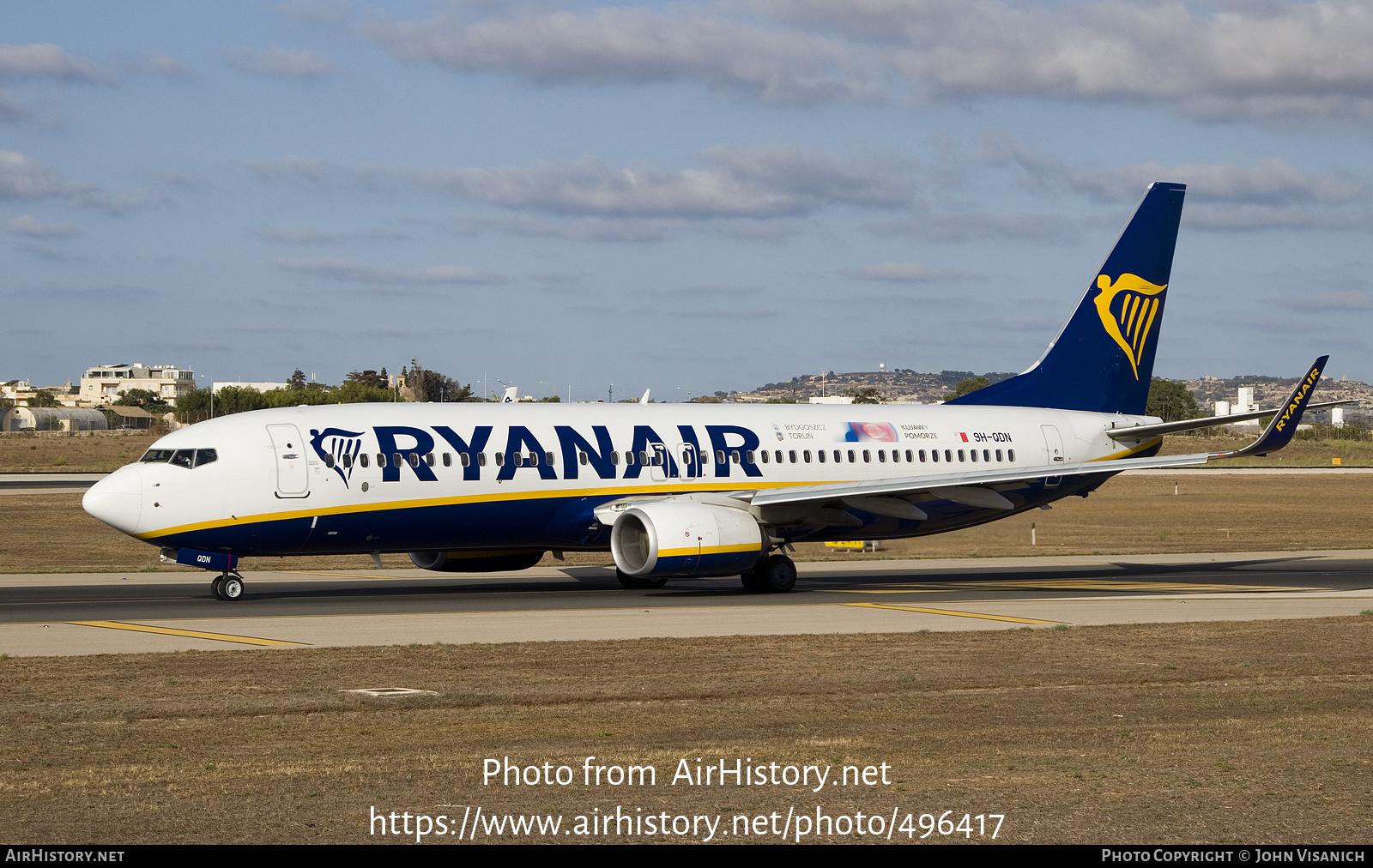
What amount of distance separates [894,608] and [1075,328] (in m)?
14.7

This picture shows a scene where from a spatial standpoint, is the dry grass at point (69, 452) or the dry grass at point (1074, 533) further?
the dry grass at point (69, 452)

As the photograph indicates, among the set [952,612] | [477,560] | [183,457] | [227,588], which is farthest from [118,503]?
[952,612]

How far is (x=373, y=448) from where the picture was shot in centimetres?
2839

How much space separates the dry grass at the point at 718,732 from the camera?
1043cm

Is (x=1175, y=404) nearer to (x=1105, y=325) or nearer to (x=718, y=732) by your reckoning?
(x=1105, y=325)

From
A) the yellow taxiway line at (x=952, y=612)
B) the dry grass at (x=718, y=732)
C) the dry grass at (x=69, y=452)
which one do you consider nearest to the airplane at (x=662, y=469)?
the yellow taxiway line at (x=952, y=612)

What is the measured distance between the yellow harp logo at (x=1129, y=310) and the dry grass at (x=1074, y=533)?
5414 millimetres

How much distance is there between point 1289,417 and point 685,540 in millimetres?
13241

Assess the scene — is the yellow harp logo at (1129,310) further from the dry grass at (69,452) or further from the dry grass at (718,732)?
the dry grass at (69,452)

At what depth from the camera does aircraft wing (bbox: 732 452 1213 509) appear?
3070 centimetres

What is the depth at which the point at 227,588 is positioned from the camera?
2786 cm

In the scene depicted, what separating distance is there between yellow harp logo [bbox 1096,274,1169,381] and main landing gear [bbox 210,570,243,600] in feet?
74.1
